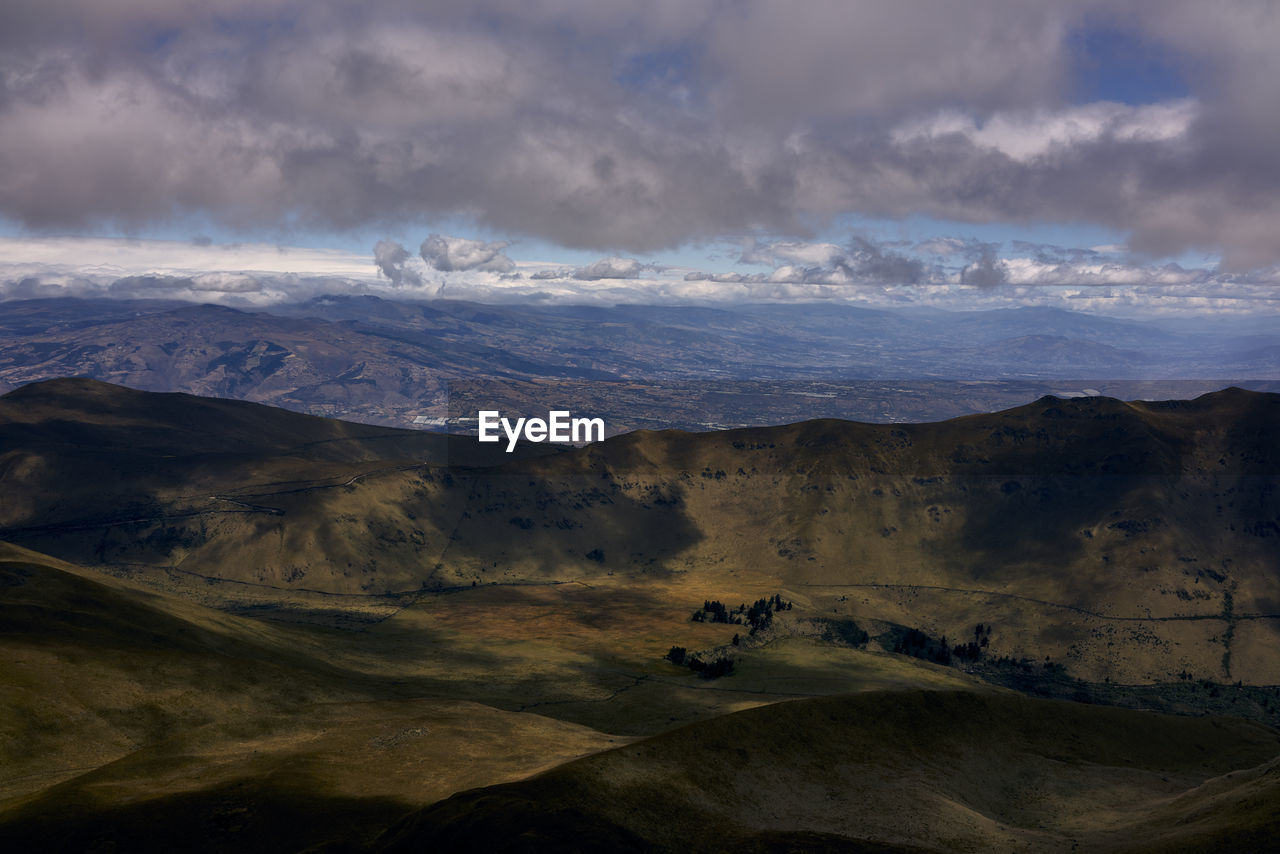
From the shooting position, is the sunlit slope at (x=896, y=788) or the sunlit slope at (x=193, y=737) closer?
the sunlit slope at (x=896, y=788)

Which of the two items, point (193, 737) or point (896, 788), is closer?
point (896, 788)

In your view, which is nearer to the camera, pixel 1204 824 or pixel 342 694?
pixel 1204 824

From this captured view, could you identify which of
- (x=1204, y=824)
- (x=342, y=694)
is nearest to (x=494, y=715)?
(x=342, y=694)

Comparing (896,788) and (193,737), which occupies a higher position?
(896,788)

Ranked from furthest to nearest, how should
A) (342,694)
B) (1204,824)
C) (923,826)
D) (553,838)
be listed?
(342,694)
(923,826)
(1204,824)
(553,838)

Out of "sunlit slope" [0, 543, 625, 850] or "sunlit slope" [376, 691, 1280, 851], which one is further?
"sunlit slope" [0, 543, 625, 850]

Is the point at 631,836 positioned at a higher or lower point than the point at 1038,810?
higher

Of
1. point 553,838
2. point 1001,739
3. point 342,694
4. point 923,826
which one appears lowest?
point 342,694

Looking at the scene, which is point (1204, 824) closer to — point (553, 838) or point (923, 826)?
point (923, 826)
